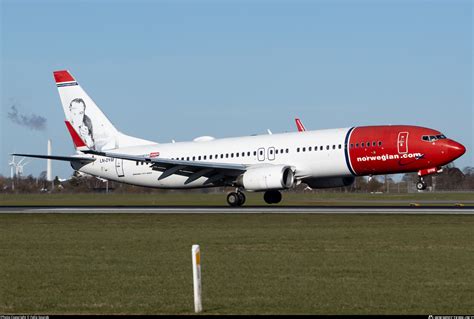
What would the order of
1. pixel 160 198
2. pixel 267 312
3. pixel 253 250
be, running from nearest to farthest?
pixel 267 312
pixel 253 250
pixel 160 198

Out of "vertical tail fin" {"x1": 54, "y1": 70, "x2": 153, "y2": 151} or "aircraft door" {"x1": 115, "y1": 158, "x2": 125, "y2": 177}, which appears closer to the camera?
"aircraft door" {"x1": 115, "y1": 158, "x2": 125, "y2": 177}

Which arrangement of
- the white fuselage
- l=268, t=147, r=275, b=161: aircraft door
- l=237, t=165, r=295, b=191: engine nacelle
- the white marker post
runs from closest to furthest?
the white marker post → l=237, t=165, r=295, b=191: engine nacelle → the white fuselage → l=268, t=147, r=275, b=161: aircraft door

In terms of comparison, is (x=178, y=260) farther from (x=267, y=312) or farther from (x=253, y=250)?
(x=267, y=312)

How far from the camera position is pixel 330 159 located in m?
47.2

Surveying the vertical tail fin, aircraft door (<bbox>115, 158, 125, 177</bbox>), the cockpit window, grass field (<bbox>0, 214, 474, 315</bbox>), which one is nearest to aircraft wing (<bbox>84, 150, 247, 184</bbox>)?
aircraft door (<bbox>115, 158, 125, 177</bbox>)

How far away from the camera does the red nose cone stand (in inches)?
1784

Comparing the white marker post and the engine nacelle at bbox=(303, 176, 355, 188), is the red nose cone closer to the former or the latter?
the engine nacelle at bbox=(303, 176, 355, 188)

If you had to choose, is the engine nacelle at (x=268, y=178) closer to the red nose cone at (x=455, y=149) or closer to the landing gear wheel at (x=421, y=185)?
the landing gear wheel at (x=421, y=185)

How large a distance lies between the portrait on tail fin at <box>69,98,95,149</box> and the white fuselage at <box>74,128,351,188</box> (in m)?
2.28

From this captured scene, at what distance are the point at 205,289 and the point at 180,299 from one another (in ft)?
3.60

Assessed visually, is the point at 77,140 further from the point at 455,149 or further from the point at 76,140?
the point at 455,149

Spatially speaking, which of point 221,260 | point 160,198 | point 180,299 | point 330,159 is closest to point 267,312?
point 180,299

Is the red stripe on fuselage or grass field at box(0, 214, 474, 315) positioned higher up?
the red stripe on fuselage

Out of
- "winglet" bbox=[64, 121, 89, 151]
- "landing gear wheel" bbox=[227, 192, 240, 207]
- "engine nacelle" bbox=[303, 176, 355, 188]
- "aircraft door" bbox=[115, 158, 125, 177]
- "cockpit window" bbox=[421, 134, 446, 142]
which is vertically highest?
"winglet" bbox=[64, 121, 89, 151]
